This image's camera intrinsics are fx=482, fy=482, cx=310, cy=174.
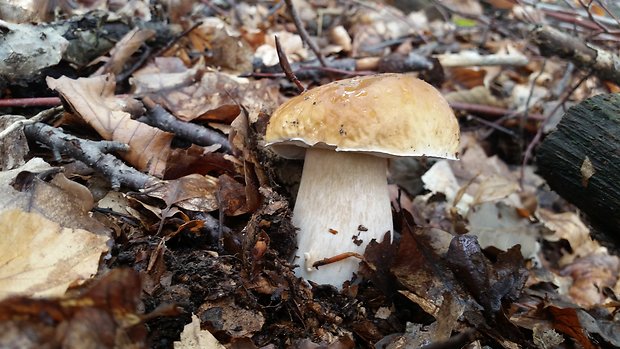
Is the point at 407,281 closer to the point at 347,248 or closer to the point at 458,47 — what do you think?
the point at 347,248

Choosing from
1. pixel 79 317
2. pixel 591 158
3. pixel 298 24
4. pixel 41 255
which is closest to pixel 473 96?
pixel 298 24

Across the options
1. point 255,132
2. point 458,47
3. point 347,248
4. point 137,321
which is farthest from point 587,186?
point 458,47

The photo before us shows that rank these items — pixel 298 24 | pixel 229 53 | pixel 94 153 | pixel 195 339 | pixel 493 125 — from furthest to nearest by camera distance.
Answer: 1. pixel 493 125
2. pixel 229 53
3. pixel 298 24
4. pixel 94 153
5. pixel 195 339

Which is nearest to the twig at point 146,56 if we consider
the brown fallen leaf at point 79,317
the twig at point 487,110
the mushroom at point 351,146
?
the mushroom at point 351,146

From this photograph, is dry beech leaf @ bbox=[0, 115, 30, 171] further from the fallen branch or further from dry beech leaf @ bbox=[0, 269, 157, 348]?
the fallen branch

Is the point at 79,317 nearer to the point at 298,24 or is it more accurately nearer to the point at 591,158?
the point at 591,158
